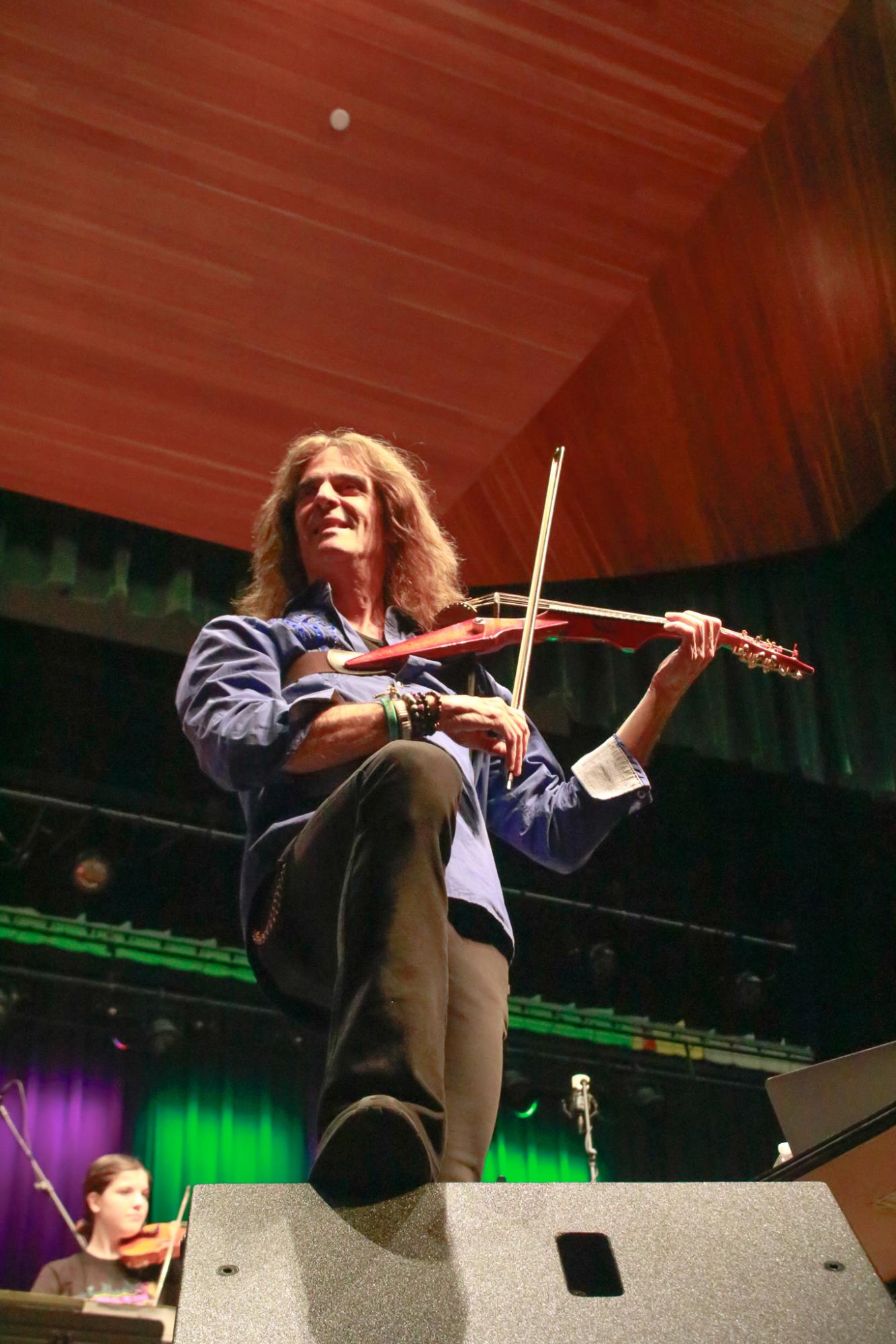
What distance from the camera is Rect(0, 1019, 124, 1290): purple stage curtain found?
630cm

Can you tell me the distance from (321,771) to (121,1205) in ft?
11.1

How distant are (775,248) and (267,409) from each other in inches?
60.5

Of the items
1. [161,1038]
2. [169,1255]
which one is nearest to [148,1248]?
[169,1255]

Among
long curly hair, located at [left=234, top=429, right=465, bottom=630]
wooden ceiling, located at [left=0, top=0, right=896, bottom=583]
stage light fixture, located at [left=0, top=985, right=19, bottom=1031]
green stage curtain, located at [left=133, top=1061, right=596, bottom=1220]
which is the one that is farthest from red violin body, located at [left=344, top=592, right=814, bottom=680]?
green stage curtain, located at [left=133, top=1061, right=596, bottom=1220]

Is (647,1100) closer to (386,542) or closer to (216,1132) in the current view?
(216,1132)

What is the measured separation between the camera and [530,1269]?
930mm

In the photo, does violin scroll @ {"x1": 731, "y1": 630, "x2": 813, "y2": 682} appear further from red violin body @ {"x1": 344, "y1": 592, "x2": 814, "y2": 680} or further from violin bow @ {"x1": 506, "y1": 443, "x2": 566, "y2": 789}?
violin bow @ {"x1": 506, "y1": 443, "x2": 566, "y2": 789}

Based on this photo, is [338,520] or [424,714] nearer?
[424,714]

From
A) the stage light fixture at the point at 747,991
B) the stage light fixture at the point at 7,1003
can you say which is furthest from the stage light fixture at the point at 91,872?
the stage light fixture at the point at 747,991

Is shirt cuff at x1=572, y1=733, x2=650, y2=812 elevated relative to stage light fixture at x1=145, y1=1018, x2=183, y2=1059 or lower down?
elevated

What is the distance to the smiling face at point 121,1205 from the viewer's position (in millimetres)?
4320

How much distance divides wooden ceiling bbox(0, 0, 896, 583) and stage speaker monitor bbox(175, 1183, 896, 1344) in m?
2.89

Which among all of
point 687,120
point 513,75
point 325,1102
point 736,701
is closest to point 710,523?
point 736,701

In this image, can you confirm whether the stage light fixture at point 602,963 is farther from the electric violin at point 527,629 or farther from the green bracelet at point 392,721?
the green bracelet at point 392,721
